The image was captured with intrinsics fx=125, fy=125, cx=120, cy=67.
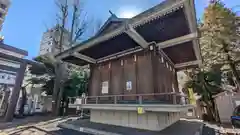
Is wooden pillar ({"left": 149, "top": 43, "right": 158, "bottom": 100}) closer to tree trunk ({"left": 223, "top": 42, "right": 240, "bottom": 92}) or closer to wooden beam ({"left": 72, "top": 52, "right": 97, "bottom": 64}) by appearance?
wooden beam ({"left": 72, "top": 52, "right": 97, "bottom": 64})

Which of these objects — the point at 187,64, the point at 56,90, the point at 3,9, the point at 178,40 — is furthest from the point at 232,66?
the point at 3,9

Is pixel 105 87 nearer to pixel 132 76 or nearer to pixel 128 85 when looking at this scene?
pixel 128 85

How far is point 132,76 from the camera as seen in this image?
7539 millimetres

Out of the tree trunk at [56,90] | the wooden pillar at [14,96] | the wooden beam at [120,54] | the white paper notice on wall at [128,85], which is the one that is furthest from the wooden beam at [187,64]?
the wooden pillar at [14,96]

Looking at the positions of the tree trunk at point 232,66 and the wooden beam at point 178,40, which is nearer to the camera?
the wooden beam at point 178,40

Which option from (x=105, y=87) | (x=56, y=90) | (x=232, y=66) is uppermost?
(x=232, y=66)

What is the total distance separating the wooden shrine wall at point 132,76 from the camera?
688cm

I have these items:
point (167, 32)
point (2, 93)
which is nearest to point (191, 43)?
point (167, 32)

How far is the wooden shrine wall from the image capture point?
6.88m

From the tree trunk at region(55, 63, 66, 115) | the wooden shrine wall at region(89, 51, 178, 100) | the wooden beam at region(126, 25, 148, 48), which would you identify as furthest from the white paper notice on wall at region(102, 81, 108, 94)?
the tree trunk at region(55, 63, 66, 115)

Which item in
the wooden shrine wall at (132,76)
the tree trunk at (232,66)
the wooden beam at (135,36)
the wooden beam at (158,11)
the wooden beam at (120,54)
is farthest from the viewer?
the tree trunk at (232,66)

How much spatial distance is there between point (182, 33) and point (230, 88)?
12.0m

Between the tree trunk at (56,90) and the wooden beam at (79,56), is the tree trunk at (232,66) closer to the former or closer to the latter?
the wooden beam at (79,56)

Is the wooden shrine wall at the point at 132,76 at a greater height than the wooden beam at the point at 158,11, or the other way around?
the wooden beam at the point at 158,11
